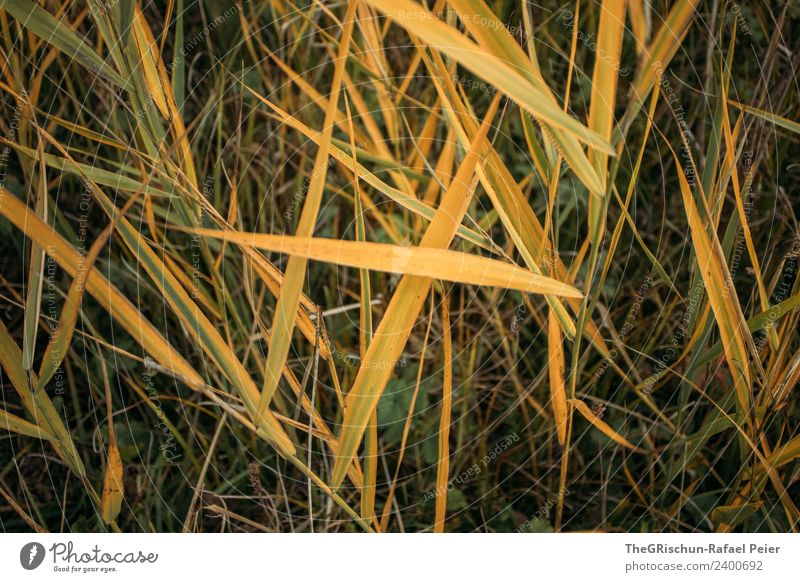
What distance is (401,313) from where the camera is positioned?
428mm

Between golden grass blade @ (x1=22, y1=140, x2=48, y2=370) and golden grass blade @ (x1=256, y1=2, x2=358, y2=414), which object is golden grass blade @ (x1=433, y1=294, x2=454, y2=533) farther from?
golden grass blade @ (x1=22, y1=140, x2=48, y2=370)

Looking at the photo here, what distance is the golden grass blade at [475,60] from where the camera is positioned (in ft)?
1.28

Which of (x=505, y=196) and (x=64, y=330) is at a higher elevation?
(x=505, y=196)

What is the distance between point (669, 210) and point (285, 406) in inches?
18.2

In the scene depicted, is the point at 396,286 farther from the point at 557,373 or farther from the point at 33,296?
the point at 33,296

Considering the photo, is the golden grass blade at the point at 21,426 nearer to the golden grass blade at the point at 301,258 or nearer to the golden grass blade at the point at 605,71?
the golden grass blade at the point at 301,258

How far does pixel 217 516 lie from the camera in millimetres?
564

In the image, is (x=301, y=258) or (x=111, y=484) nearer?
(x=301, y=258)

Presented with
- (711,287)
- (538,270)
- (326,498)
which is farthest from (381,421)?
(711,287)

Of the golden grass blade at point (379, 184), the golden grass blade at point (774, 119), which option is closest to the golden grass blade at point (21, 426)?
the golden grass blade at point (379, 184)
